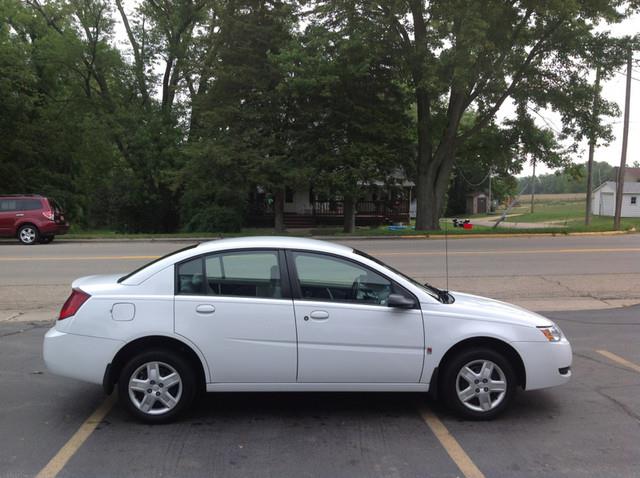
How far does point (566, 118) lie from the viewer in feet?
77.9

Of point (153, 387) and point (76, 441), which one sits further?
point (153, 387)

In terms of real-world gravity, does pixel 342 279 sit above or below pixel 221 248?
below

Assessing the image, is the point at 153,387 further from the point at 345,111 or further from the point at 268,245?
the point at 345,111

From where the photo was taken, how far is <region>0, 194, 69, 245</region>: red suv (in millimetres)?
18984

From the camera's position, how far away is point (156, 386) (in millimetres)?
4148

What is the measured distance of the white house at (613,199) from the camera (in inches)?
2249

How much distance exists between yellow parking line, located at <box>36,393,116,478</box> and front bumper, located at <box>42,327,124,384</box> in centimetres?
35


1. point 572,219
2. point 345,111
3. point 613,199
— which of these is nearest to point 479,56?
point 345,111

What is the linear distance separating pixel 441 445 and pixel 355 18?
20.9 metres

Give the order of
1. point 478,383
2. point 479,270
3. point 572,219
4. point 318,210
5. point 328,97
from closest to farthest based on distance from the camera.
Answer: point 478,383
point 479,270
point 328,97
point 318,210
point 572,219

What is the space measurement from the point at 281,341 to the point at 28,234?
59.3 ft

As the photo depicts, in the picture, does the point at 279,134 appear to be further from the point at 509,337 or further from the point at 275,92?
the point at 509,337

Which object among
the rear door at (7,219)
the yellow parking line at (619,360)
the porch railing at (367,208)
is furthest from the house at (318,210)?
the yellow parking line at (619,360)

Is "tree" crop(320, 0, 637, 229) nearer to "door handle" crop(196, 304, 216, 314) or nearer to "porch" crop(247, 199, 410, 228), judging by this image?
"porch" crop(247, 199, 410, 228)
